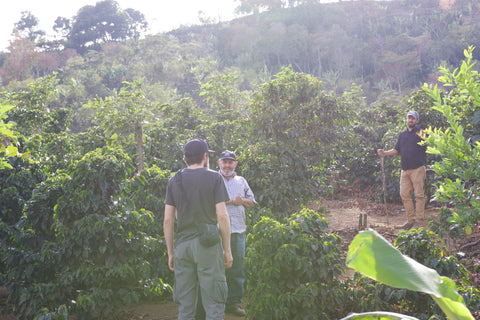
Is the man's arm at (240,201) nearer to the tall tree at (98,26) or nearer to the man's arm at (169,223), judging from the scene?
the man's arm at (169,223)

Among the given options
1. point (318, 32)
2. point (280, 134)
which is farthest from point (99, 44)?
point (280, 134)

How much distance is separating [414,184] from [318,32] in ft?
138

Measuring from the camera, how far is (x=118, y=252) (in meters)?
3.85

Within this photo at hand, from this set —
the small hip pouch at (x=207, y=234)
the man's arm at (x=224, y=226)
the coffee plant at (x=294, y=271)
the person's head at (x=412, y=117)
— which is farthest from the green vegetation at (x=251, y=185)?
the small hip pouch at (x=207, y=234)

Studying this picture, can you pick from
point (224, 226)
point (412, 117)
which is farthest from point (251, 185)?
point (224, 226)

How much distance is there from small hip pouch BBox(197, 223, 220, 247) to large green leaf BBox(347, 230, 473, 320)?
2.12 m

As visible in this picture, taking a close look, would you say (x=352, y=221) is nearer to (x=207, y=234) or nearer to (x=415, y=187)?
(x=415, y=187)

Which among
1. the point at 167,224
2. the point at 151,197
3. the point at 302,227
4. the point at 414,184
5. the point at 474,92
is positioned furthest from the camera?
the point at 414,184

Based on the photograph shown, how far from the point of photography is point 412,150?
5805 mm

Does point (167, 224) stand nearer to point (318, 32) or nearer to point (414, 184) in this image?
point (414, 184)

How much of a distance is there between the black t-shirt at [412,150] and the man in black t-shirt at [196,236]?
3.79 m

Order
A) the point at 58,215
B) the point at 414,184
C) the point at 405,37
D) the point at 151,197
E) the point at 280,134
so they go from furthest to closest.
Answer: the point at 405,37, the point at 280,134, the point at 414,184, the point at 151,197, the point at 58,215

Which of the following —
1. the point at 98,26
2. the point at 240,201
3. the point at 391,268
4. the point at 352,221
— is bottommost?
the point at 352,221

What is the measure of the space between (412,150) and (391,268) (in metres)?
5.45
